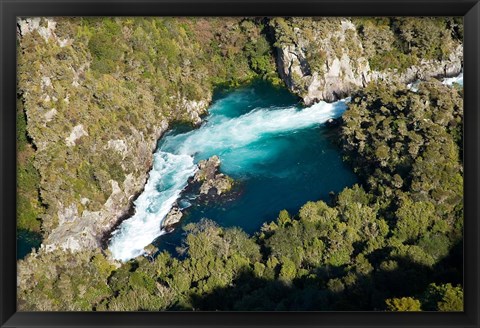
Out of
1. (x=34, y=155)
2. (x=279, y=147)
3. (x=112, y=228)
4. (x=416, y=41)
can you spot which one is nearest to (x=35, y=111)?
(x=34, y=155)

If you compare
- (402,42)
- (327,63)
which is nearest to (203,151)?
(327,63)

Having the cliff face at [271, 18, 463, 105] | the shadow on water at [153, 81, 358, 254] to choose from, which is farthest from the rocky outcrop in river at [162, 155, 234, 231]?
the cliff face at [271, 18, 463, 105]

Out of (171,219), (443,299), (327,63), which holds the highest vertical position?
(327,63)

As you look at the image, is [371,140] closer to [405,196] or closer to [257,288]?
[405,196]
